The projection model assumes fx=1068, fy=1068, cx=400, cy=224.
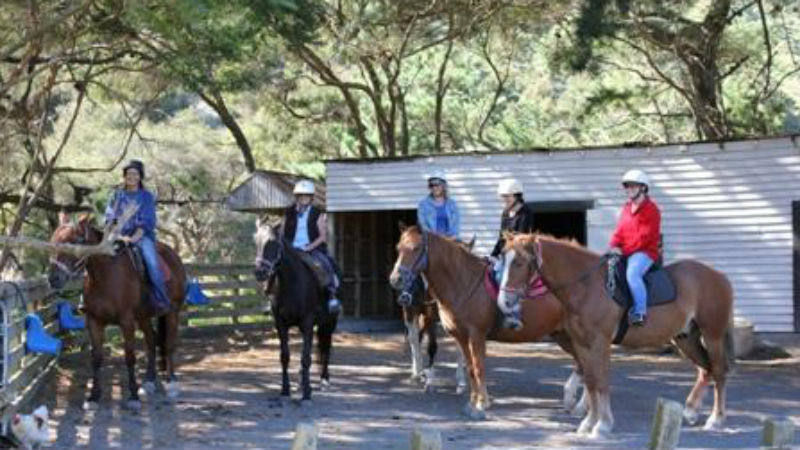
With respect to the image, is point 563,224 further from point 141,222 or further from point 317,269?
point 141,222

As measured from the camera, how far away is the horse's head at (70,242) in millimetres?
9727

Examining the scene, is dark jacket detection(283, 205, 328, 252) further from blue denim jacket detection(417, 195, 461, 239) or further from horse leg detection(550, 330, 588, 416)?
horse leg detection(550, 330, 588, 416)

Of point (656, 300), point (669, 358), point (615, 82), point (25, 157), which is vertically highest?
point (615, 82)

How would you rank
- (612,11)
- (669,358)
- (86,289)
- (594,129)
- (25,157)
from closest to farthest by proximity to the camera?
1. (86,289)
2. (612,11)
3. (669,358)
4. (25,157)
5. (594,129)

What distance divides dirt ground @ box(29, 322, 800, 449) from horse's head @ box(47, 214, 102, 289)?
50.1 inches

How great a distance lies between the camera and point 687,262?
1005cm

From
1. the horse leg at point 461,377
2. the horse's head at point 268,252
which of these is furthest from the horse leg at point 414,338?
the horse's head at point 268,252

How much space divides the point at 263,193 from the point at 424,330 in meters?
8.89

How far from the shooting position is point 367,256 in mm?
21766

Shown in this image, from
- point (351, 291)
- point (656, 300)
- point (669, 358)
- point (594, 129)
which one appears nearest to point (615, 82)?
point (594, 129)

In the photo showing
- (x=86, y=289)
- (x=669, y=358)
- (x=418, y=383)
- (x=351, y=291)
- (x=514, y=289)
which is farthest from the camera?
(x=351, y=291)

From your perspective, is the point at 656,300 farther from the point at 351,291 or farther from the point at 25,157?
the point at 25,157

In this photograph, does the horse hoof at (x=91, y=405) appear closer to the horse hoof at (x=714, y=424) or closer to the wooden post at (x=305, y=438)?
the horse hoof at (x=714, y=424)

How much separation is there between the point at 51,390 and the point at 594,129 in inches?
998
